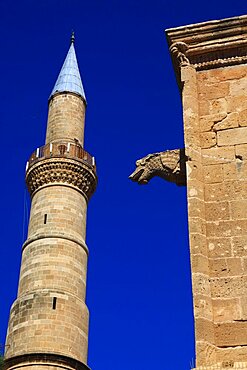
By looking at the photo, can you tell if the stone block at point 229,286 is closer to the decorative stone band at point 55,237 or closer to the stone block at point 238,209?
the stone block at point 238,209

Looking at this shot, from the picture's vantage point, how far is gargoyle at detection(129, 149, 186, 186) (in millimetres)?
4883

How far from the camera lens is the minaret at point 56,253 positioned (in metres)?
14.5

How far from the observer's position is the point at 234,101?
4.88 m

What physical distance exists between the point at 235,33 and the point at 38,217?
1232cm

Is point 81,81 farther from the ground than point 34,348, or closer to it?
farther from the ground

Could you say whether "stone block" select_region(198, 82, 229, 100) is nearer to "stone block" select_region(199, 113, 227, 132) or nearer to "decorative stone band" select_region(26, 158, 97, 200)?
"stone block" select_region(199, 113, 227, 132)

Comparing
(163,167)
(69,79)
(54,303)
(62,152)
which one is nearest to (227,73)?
(163,167)

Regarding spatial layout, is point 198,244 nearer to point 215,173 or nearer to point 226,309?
point 226,309

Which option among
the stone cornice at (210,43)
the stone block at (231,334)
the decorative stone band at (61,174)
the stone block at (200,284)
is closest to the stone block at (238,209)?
the stone block at (200,284)

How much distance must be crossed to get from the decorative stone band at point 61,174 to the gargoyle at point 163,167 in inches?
491

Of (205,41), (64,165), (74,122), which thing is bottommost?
(205,41)

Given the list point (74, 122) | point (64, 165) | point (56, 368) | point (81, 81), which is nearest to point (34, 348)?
point (56, 368)

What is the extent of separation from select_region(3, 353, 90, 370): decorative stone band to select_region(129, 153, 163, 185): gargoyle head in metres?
9.84

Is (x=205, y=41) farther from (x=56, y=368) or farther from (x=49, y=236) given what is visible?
(x=49, y=236)
